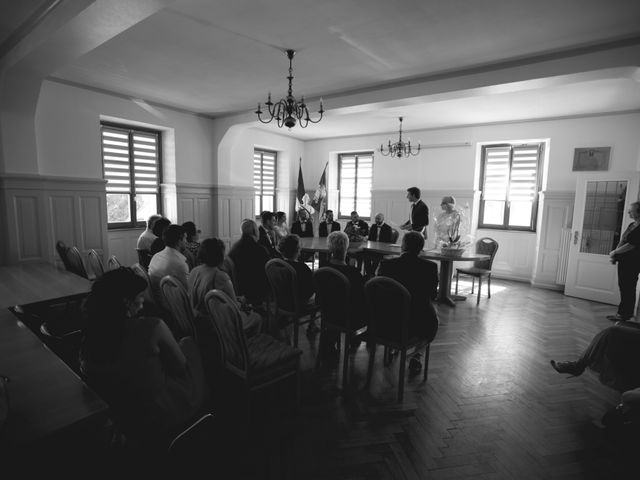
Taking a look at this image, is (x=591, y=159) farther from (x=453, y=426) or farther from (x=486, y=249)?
(x=453, y=426)

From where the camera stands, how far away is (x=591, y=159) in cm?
610

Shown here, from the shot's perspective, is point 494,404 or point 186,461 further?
point 494,404

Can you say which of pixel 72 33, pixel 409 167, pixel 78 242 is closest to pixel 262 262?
pixel 72 33

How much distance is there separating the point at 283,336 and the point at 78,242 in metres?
3.37

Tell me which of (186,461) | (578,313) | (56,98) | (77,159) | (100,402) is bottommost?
(578,313)

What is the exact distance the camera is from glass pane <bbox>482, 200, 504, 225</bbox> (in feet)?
23.8

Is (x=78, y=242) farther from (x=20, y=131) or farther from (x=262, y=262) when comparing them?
(x=262, y=262)

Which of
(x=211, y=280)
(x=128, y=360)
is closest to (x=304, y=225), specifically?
(x=211, y=280)

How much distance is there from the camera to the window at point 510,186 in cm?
687

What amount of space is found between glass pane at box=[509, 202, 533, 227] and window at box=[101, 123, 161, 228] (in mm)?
6769

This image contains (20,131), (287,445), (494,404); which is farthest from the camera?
(20,131)

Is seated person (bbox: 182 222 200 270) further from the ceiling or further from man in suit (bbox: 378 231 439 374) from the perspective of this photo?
man in suit (bbox: 378 231 439 374)

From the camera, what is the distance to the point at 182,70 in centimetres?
439

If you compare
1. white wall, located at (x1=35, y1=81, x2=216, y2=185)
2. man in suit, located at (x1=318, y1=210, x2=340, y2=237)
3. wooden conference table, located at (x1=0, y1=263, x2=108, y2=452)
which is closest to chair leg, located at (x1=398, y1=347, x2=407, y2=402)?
wooden conference table, located at (x1=0, y1=263, x2=108, y2=452)
